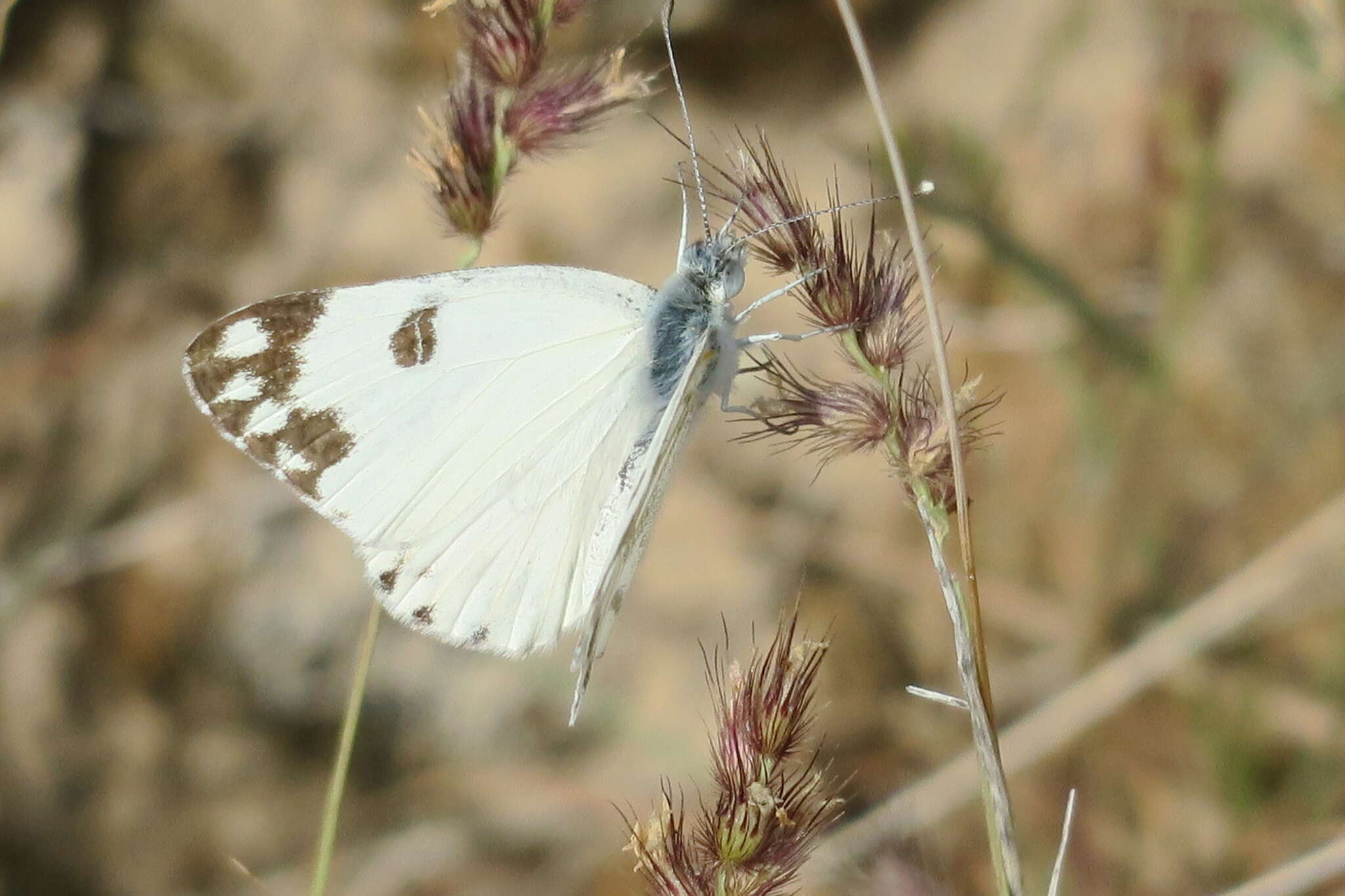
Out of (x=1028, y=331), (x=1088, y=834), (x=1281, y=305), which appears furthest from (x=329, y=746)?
(x=1281, y=305)

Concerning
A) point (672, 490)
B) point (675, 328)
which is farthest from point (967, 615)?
point (672, 490)

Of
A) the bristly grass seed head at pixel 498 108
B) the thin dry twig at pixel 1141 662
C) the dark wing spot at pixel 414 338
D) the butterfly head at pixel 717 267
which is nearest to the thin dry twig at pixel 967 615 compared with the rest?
the bristly grass seed head at pixel 498 108

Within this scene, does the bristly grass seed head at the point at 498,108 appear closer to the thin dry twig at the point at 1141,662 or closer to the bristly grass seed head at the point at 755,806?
the bristly grass seed head at the point at 755,806

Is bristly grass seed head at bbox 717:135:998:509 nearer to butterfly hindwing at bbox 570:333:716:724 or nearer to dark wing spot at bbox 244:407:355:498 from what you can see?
butterfly hindwing at bbox 570:333:716:724

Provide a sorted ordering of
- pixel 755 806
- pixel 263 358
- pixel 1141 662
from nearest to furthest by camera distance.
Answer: pixel 755 806, pixel 263 358, pixel 1141 662

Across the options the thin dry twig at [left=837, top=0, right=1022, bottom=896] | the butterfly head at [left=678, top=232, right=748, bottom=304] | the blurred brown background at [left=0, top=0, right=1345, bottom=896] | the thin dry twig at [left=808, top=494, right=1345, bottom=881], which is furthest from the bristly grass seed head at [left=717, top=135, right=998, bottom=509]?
the blurred brown background at [left=0, top=0, right=1345, bottom=896]

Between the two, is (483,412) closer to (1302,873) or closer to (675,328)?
(675,328)

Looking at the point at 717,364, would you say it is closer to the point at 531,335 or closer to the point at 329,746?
the point at 531,335
